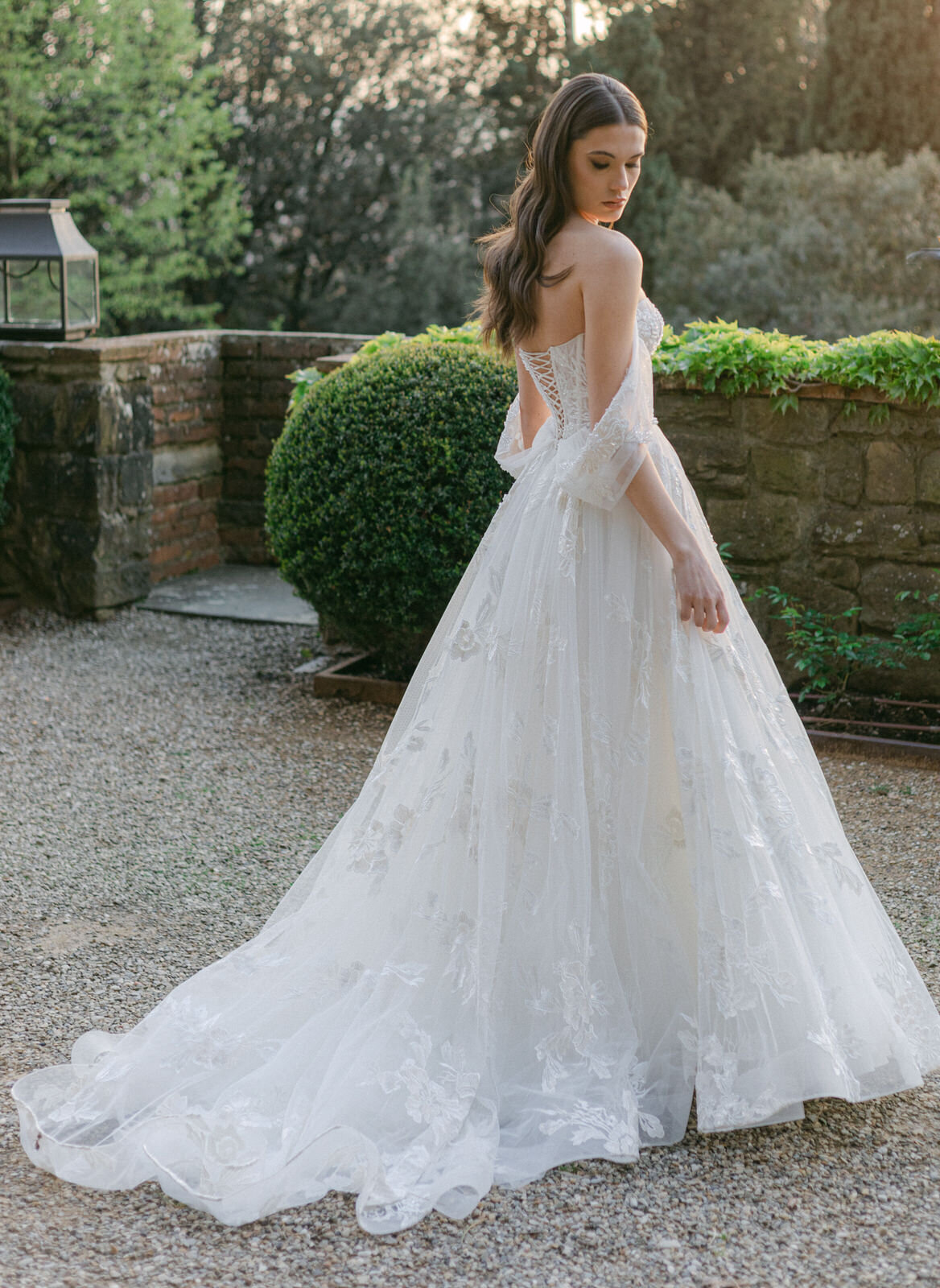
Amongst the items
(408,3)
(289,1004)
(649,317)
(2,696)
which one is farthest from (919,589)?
(408,3)

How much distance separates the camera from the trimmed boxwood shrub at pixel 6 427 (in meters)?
6.04

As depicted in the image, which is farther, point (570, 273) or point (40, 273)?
point (40, 273)

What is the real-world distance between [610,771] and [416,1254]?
88 centimetres

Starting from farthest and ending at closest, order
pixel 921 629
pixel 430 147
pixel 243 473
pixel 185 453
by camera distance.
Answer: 1. pixel 430 147
2. pixel 243 473
3. pixel 185 453
4. pixel 921 629

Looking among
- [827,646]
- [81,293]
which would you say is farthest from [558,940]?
[81,293]

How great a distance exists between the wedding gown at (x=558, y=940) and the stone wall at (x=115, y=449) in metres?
4.08

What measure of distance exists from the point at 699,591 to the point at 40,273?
16.2 feet

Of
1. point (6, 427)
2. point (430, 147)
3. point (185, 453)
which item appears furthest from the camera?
point (430, 147)

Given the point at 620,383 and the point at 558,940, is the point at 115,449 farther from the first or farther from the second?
the point at 558,940

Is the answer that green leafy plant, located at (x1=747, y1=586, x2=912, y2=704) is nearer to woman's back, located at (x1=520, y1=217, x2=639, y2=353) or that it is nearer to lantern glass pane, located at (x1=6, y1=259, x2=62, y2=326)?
woman's back, located at (x1=520, y1=217, x2=639, y2=353)

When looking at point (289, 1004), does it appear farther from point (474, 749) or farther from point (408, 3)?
point (408, 3)

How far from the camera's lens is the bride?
2.19 metres

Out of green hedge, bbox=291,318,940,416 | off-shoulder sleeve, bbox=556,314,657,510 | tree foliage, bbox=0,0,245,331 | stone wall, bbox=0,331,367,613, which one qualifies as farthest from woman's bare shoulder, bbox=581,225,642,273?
tree foliage, bbox=0,0,245,331

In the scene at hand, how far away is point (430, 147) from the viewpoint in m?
18.2
